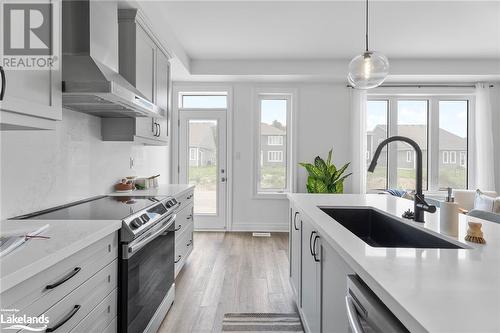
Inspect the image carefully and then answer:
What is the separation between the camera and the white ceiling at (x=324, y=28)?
293 cm

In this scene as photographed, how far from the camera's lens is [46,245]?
1.04 m

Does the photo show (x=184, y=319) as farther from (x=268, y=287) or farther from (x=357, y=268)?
(x=357, y=268)

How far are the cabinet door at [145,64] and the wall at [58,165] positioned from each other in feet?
1.67

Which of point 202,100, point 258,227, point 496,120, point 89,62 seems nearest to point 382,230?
A: point 89,62

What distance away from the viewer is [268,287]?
2.74 metres

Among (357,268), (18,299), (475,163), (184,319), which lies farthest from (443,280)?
(475,163)

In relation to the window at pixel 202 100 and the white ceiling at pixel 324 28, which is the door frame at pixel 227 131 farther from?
the white ceiling at pixel 324 28

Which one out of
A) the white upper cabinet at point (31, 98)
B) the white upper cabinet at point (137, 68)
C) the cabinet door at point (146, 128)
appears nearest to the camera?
the white upper cabinet at point (31, 98)

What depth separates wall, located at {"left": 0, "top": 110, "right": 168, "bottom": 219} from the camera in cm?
154

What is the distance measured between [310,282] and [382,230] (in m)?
0.58

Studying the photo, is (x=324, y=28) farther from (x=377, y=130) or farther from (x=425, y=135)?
(x=425, y=135)

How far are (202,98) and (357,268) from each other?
4.53 m

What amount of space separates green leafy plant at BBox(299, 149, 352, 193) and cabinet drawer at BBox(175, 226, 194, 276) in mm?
2133

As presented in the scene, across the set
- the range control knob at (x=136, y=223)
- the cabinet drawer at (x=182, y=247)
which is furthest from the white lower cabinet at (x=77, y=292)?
the cabinet drawer at (x=182, y=247)
